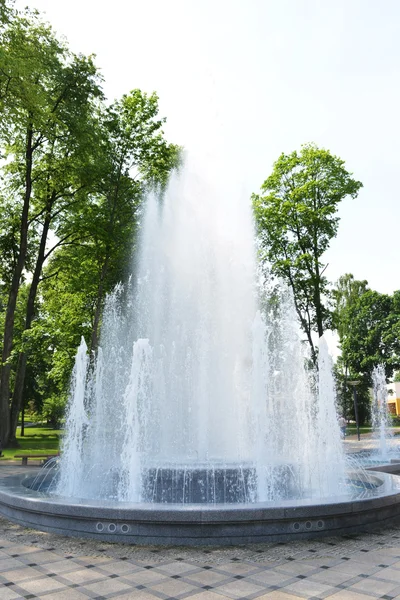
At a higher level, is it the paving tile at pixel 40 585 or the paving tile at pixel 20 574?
the paving tile at pixel 20 574

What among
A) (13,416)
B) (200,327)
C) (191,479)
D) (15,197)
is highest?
(15,197)

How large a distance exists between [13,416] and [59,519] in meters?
14.8

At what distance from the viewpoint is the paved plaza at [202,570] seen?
4.34m

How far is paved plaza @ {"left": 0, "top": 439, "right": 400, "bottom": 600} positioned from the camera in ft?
14.2

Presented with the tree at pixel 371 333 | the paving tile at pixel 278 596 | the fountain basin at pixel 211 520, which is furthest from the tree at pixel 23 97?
the tree at pixel 371 333

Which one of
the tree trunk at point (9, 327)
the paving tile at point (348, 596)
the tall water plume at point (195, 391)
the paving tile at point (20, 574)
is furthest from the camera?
the tree trunk at point (9, 327)

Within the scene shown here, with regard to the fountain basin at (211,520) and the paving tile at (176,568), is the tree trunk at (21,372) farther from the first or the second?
the paving tile at (176,568)

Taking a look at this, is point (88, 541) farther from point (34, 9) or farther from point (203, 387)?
point (34, 9)

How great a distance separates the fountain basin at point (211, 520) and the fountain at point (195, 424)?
1 centimetres

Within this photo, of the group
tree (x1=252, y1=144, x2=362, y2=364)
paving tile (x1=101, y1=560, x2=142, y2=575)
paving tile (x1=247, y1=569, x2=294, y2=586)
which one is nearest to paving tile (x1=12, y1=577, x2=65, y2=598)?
paving tile (x1=101, y1=560, x2=142, y2=575)

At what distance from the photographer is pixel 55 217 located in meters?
22.2

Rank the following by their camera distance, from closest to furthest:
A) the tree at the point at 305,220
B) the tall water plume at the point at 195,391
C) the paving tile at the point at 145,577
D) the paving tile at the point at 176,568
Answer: the paving tile at the point at 145,577
the paving tile at the point at 176,568
the tall water plume at the point at 195,391
the tree at the point at 305,220

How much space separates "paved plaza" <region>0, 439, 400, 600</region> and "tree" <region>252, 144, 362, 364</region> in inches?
780

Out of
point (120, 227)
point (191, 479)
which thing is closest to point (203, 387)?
point (191, 479)
